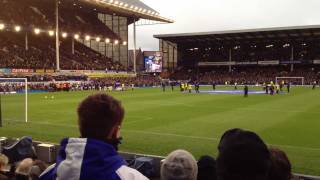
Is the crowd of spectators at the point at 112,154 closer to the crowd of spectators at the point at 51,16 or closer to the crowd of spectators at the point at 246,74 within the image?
the crowd of spectators at the point at 51,16

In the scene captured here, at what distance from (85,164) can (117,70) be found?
9029 cm

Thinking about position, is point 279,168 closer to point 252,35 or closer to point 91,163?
point 91,163

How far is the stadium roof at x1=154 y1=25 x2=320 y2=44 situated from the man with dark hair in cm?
9132

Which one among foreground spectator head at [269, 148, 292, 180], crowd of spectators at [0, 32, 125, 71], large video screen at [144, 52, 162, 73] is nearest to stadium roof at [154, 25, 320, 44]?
large video screen at [144, 52, 162, 73]

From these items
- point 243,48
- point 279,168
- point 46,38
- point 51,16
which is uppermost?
point 51,16

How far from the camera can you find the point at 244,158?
288 centimetres

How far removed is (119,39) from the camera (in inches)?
3959

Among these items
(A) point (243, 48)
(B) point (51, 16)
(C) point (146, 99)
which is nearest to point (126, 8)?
(B) point (51, 16)

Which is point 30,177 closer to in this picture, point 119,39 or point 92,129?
point 92,129

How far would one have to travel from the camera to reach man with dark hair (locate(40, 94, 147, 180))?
10.2 feet

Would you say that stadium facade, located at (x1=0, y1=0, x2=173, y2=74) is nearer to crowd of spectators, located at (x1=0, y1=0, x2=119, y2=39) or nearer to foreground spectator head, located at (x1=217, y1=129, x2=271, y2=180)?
crowd of spectators, located at (x1=0, y1=0, x2=119, y2=39)

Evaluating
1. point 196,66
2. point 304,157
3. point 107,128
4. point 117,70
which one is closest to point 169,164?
point 107,128

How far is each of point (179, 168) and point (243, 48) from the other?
360 feet

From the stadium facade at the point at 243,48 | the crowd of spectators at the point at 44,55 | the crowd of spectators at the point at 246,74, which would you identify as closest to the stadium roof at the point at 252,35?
the stadium facade at the point at 243,48
